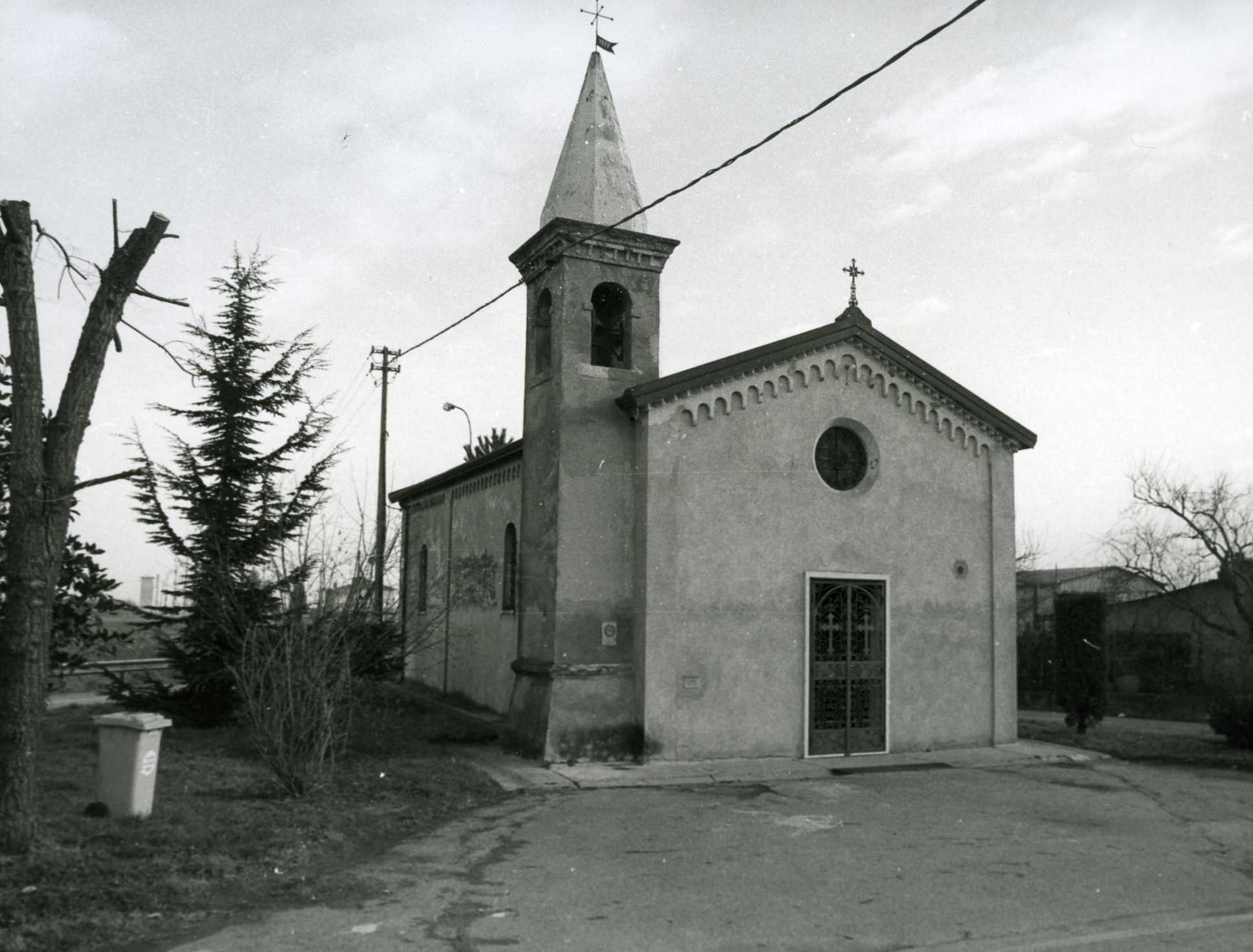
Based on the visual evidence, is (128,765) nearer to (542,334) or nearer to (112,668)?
(542,334)

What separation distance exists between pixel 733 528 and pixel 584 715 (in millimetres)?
3278

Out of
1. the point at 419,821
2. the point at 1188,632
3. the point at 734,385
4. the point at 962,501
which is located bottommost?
the point at 419,821

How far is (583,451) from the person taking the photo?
14023mm

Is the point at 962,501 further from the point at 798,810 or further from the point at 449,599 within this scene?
the point at 449,599

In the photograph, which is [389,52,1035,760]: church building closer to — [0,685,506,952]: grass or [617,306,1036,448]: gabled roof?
[617,306,1036,448]: gabled roof

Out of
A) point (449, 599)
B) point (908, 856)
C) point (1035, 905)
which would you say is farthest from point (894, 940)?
point (449, 599)

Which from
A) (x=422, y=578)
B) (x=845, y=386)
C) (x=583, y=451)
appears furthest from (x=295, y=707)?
(x=422, y=578)

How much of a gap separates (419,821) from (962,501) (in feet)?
32.8

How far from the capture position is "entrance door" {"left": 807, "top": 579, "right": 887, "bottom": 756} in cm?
1455

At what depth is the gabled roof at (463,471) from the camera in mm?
17800

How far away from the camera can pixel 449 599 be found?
66.0 ft

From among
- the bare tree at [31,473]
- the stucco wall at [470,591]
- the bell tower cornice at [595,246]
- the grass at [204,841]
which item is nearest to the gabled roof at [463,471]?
the stucco wall at [470,591]

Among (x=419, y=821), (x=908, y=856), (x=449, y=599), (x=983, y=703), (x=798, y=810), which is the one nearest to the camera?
(x=908, y=856)

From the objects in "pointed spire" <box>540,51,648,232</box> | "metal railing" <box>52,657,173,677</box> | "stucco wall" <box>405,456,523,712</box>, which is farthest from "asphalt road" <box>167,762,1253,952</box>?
"pointed spire" <box>540,51,648,232</box>
